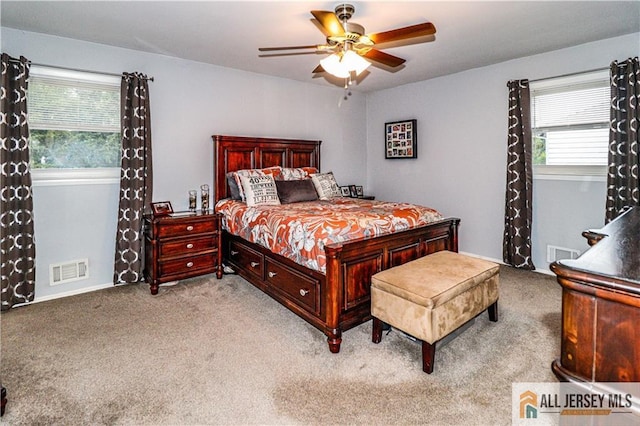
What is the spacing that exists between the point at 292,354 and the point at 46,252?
2.69 m

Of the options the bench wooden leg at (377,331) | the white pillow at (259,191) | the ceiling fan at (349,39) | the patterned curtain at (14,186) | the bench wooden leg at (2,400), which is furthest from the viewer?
the white pillow at (259,191)

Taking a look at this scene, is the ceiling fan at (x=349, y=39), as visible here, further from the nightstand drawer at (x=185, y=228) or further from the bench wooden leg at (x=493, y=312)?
the bench wooden leg at (x=493, y=312)

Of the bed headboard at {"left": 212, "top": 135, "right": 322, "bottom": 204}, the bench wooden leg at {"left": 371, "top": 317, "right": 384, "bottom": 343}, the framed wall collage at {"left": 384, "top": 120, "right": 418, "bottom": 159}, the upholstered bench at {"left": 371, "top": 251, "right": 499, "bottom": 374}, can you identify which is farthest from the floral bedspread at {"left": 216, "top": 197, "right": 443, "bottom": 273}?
the framed wall collage at {"left": 384, "top": 120, "right": 418, "bottom": 159}

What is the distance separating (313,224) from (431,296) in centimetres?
99

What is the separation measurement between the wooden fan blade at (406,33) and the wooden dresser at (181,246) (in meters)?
2.39

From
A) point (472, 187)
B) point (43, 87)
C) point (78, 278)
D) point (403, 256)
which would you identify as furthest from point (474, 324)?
point (43, 87)

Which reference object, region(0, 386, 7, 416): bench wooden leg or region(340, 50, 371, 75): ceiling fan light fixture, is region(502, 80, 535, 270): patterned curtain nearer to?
region(340, 50, 371, 75): ceiling fan light fixture

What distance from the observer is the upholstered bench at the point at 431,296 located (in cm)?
209

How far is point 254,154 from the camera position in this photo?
4.52 metres

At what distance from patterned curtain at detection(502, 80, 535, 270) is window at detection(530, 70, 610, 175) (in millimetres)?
194

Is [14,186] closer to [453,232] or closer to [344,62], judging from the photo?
[344,62]

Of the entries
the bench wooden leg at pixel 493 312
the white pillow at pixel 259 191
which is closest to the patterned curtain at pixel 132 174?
the white pillow at pixel 259 191

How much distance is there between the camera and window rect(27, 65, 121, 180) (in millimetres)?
3277

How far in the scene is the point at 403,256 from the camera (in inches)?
113
